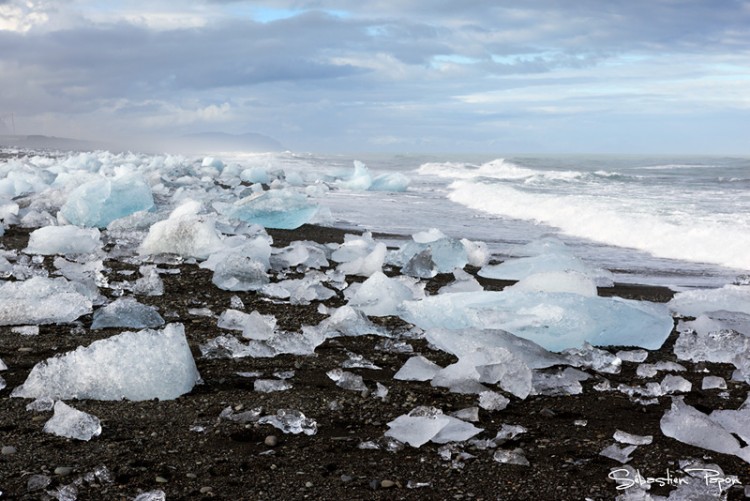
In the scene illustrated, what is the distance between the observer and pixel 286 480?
6.25 ft

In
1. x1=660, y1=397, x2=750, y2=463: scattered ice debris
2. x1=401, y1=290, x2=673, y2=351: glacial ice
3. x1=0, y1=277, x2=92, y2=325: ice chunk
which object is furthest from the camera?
x1=0, y1=277, x2=92, y2=325: ice chunk

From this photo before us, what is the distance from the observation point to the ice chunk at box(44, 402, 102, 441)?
2.11 meters

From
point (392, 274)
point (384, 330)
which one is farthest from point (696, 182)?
point (384, 330)

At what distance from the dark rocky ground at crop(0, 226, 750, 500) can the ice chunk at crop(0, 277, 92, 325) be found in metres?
0.32

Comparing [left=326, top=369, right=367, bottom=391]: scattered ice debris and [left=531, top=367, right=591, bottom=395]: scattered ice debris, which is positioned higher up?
[left=326, top=369, right=367, bottom=391]: scattered ice debris

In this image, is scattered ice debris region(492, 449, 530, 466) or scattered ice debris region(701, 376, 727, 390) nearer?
scattered ice debris region(492, 449, 530, 466)

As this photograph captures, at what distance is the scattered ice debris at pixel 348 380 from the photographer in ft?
8.71

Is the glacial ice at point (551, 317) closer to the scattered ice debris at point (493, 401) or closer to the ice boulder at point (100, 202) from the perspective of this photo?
the scattered ice debris at point (493, 401)

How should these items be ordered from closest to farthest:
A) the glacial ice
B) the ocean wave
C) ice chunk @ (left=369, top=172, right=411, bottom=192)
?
the glacial ice, the ocean wave, ice chunk @ (left=369, top=172, right=411, bottom=192)

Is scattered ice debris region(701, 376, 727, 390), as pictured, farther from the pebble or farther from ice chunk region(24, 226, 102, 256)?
ice chunk region(24, 226, 102, 256)

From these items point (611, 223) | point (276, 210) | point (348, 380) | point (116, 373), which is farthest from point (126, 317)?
point (611, 223)

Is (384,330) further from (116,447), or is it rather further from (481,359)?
(116,447)

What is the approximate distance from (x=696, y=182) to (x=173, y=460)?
19.2 metres

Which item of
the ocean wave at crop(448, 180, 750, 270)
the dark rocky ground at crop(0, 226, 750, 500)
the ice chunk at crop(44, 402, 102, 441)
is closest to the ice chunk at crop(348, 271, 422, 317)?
the dark rocky ground at crop(0, 226, 750, 500)
